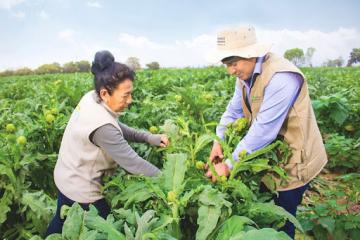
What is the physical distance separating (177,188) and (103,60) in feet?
3.98

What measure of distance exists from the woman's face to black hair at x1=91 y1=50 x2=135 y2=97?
24mm

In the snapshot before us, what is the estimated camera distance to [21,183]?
321 centimetres

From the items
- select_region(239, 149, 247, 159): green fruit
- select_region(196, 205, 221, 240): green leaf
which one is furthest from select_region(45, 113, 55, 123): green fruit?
select_region(196, 205, 221, 240): green leaf

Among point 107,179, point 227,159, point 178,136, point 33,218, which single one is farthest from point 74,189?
point 227,159

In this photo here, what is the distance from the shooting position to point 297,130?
2.72 meters

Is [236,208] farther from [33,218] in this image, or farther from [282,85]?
[33,218]

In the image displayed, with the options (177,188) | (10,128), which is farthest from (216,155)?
(10,128)

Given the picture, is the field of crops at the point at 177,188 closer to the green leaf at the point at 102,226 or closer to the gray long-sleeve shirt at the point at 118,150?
the green leaf at the point at 102,226

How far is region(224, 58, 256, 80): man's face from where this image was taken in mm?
2705

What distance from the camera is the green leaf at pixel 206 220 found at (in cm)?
173

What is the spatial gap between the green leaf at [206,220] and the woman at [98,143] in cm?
92

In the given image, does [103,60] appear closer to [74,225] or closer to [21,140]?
[21,140]

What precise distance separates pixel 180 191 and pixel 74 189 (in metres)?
1.20

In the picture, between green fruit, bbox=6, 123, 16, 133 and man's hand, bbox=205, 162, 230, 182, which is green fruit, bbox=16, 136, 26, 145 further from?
man's hand, bbox=205, 162, 230, 182
